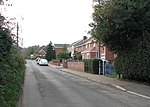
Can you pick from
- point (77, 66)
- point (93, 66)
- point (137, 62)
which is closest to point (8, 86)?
point (137, 62)

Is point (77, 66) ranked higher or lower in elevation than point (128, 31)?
lower

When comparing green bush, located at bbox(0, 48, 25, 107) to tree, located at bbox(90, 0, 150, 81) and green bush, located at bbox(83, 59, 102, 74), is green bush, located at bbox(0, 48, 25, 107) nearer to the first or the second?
tree, located at bbox(90, 0, 150, 81)

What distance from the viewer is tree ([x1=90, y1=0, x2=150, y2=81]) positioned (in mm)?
24219

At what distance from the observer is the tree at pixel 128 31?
79.5 feet

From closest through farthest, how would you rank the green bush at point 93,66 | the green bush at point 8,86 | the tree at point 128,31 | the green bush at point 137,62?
1. the green bush at point 8,86
2. the green bush at point 137,62
3. the tree at point 128,31
4. the green bush at point 93,66

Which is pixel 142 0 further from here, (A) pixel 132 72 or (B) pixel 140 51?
(A) pixel 132 72

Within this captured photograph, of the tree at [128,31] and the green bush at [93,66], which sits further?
the green bush at [93,66]

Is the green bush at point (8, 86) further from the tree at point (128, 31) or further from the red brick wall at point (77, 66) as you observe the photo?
the red brick wall at point (77, 66)

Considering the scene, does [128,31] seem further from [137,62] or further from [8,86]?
[8,86]

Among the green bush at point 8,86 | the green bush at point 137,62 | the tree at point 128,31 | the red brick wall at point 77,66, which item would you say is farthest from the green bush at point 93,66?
the green bush at point 8,86

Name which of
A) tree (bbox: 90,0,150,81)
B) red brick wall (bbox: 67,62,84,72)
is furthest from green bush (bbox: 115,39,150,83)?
red brick wall (bbox: 67,62,84,72)

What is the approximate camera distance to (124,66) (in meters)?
27.2

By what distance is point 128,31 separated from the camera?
85.1 ft

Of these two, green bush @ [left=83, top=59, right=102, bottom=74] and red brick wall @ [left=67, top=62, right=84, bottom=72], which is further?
red brick wall @ [left=67, top=62, right=84, bottom=72]
